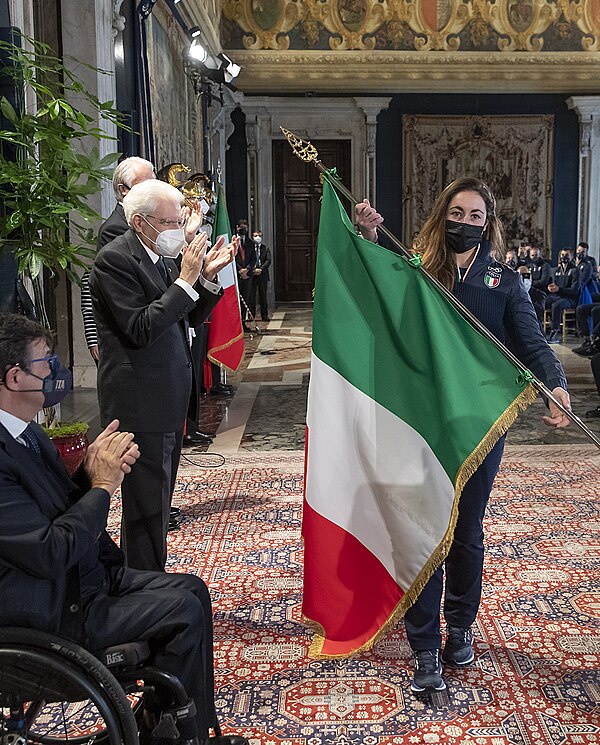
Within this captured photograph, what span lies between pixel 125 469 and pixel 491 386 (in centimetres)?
134

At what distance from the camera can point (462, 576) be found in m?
3.20

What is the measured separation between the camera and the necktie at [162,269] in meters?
3.27

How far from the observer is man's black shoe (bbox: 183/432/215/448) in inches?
270

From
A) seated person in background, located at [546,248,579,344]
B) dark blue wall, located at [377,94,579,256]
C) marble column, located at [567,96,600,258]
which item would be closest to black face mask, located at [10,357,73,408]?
seated person in background, located at [546,248,579,344]

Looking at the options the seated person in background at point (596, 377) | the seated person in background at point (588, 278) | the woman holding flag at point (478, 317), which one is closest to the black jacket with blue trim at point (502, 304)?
the woman holding flag at point (478, 317)

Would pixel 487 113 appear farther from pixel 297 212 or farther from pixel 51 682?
pixel 51 682

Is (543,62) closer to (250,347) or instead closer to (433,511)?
(250,347)

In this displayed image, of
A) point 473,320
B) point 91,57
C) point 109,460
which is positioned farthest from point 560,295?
point 109,460

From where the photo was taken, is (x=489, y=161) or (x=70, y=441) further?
(x=489, y=161)

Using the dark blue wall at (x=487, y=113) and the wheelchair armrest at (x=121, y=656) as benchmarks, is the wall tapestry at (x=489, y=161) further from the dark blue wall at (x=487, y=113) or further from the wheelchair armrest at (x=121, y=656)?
the wheelchair armrest at (x=121, y=656)

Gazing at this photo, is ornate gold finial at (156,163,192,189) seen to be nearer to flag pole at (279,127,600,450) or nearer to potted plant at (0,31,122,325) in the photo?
potted plant at (0,31,122,325)

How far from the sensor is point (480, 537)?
318 cm

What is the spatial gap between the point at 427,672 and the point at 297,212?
56.7 feet

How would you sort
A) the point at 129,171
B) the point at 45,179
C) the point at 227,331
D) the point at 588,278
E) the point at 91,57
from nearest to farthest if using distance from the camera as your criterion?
the point at 129,171
the point at 45,179
the point at 227,331
the point at 91,57
the point at 588,278
